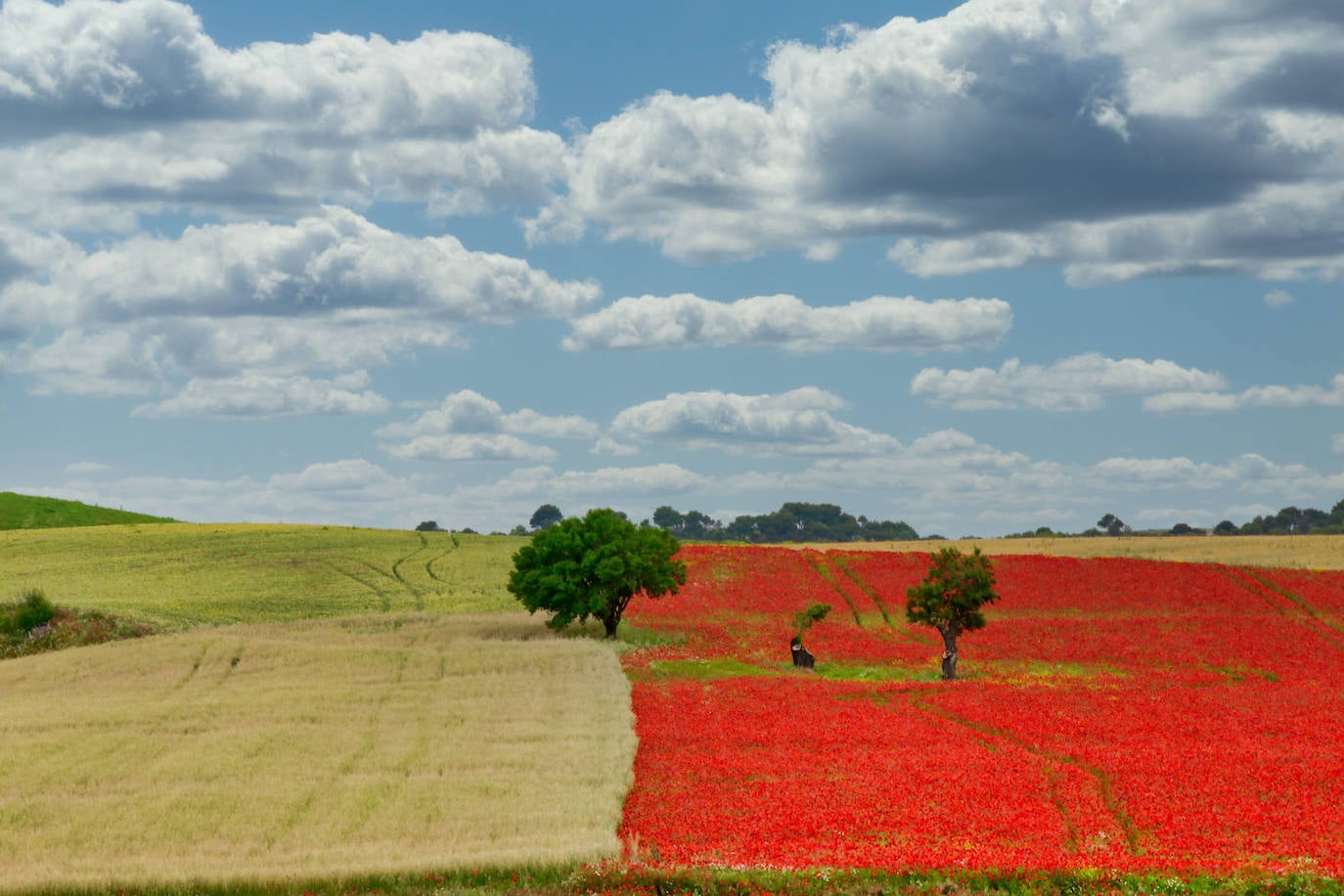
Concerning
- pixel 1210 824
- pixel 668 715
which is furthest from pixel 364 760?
pixel 1210 824

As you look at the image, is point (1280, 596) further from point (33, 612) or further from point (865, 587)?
point (33, 612)

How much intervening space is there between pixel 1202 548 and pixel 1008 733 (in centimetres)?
8663

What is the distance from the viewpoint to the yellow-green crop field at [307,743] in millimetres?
26938

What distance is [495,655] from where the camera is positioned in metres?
62.4

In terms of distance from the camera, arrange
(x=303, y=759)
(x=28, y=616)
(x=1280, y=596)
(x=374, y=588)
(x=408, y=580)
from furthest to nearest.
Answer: (x=408, y=580)
(x=374, y=588)
(x=1280, y=596)
(x=28, y=616)
(x=303, y=759)

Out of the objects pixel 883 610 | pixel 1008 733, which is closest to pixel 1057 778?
pixel 1008 733

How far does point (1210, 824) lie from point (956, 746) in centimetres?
1059

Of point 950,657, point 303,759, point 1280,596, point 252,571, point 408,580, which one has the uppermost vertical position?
point 252,571

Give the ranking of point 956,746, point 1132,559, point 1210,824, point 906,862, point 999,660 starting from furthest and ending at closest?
point 1132,559
point 999,660
point 956,746
point 1210,824
point 906,862

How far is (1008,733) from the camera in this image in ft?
141

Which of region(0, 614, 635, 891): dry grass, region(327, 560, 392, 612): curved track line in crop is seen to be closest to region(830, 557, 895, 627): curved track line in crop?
region(0, 614, 635, 891): dry grass

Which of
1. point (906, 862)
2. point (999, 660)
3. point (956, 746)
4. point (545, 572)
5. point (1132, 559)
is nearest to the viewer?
point (906, 862)

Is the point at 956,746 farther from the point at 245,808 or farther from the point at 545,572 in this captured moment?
the point at 545,572

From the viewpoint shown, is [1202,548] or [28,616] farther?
[1202,548]
